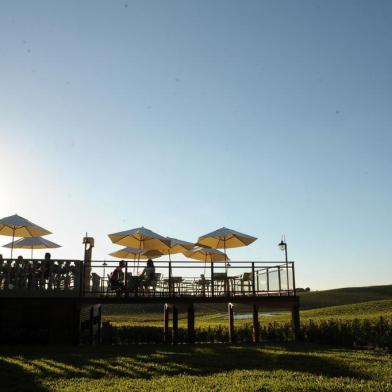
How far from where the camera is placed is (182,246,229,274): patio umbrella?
21969 mm

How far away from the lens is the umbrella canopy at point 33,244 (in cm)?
2050

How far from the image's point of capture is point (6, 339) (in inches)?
600

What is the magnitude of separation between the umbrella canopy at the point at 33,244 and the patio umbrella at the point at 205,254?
627cm

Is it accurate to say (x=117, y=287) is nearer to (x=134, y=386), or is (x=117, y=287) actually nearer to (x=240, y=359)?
(x=240, y=359)

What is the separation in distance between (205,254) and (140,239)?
475 cm

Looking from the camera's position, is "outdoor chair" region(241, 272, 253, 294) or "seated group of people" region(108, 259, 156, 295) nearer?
"seated group of people" region(108, 259, 156, 295)

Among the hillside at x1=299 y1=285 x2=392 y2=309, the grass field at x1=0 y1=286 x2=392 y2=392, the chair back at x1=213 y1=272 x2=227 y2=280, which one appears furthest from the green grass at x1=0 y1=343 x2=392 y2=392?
the hillside at x1=299 y1=285 x2=392 y2=309

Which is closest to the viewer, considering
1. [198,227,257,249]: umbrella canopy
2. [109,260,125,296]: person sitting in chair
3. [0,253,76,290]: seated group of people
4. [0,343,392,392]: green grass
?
[0,343,392,392]: green grass

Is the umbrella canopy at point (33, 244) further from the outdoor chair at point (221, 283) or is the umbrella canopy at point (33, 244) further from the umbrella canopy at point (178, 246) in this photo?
the outdoor chair at point (221, 283)

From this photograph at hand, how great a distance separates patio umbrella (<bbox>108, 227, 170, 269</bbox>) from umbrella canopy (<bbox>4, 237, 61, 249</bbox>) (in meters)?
3.73

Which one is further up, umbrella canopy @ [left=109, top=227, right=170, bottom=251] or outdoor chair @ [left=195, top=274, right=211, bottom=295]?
umbrella canopy @ [left=109, top=227, right=170, bottom=251]

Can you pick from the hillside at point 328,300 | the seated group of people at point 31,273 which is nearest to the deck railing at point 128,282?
the seated group of people at point 31,273

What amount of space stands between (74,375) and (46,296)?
6252mm

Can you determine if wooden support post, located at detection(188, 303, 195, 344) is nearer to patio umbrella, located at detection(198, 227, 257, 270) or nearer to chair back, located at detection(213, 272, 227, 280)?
chair back, located at detection(213, 272, 227, 280)
